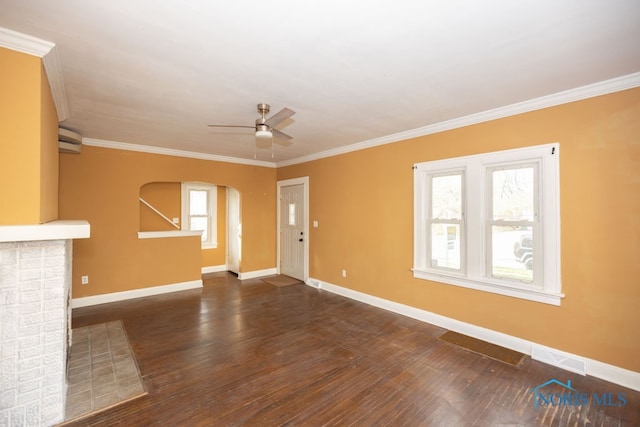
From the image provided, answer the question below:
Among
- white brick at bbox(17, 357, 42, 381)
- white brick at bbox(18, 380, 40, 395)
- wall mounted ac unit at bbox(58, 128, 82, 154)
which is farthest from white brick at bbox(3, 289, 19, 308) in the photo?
wall mounted ac unit at bbox(58, 128, 82, 154)

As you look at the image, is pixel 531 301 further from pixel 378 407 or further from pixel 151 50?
pixel 151 50

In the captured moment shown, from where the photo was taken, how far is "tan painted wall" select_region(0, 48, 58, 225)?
179 cm

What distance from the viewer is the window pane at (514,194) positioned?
117 inches

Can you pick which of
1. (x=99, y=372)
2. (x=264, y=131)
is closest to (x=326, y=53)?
(x=264, y=131)

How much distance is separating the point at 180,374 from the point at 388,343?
84.4 inches

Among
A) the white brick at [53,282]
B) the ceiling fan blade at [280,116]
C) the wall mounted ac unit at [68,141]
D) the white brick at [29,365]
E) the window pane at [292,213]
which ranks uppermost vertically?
the wall mounted ac unit at [68,141]

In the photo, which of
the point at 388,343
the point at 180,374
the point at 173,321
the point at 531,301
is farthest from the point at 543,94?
the point at 173,321

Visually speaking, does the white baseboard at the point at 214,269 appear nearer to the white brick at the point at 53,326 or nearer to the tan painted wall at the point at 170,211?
the tan painted wall at the point at 170,211

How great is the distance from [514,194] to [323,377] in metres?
2.76

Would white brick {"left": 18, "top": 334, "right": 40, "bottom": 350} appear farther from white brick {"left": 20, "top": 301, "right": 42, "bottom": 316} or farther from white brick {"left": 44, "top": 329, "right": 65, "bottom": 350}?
white brick {"left": 20, "top": 301, "right": 42, "bottom": 316}

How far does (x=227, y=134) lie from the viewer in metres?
4.10

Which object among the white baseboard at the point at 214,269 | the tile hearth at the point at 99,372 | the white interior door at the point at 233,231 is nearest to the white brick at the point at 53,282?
the tile hearth at the point at 99,372

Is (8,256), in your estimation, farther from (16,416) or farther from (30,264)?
(16,416)

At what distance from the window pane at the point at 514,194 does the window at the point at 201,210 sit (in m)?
5.78
